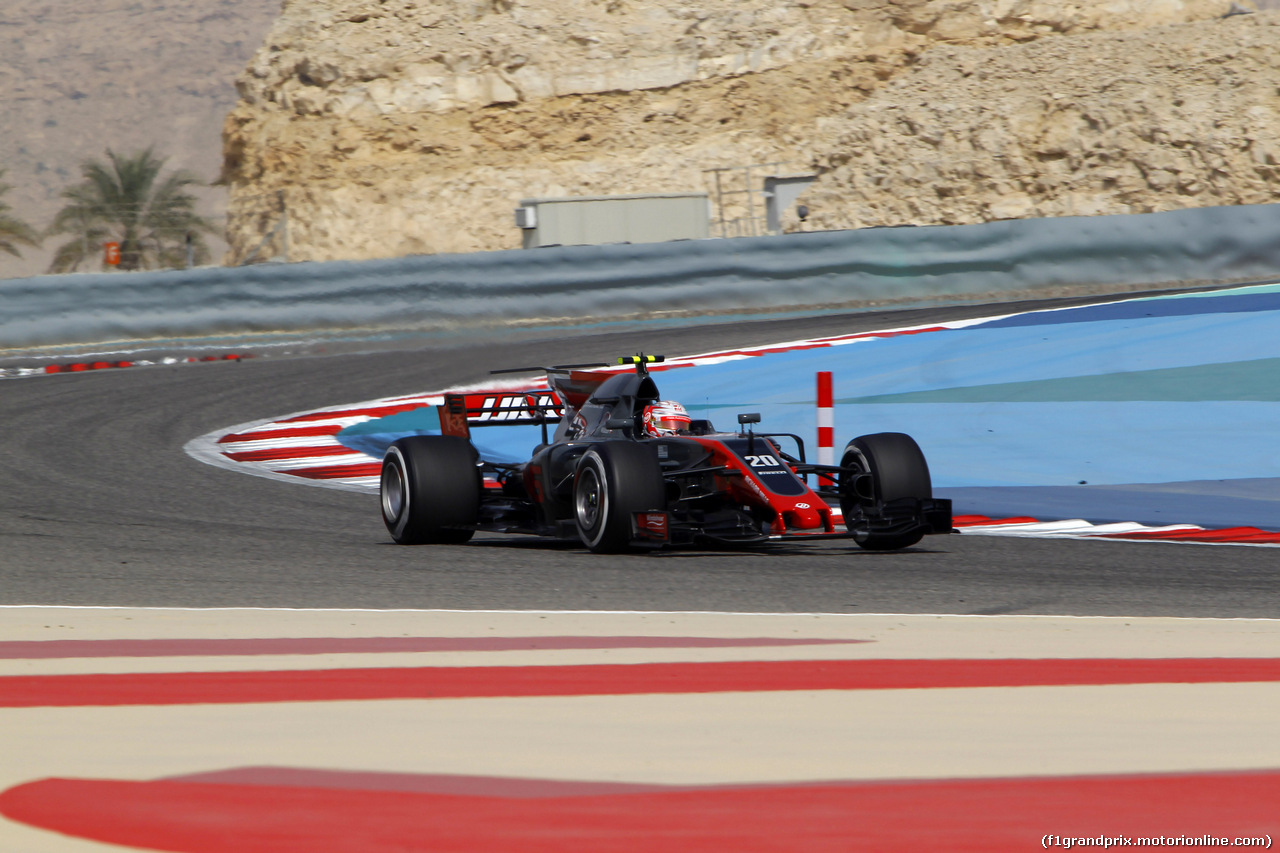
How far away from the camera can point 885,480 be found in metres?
7.55

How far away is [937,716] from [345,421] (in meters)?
10.9

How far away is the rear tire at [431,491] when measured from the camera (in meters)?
8.20

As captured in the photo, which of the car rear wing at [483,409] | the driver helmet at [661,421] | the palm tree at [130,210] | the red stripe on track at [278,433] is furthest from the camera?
the palm tree at [130,210]

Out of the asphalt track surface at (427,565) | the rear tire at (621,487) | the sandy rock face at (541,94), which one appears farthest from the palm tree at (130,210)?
the rear tire at (621,487)

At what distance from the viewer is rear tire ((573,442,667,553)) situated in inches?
289

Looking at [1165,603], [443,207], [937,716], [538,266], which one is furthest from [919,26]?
[937,716]

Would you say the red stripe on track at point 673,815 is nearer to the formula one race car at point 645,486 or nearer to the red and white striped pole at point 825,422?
the formula one race car at point 645,486

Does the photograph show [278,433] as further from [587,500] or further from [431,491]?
[587,500]

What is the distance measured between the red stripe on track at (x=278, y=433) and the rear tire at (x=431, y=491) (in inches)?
194

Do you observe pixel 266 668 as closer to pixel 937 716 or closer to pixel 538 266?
pixel 937 716

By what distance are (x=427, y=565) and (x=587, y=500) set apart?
0.88 m

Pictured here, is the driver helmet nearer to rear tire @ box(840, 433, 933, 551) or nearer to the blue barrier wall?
rear tire @ box(840, 433, 933, 551)

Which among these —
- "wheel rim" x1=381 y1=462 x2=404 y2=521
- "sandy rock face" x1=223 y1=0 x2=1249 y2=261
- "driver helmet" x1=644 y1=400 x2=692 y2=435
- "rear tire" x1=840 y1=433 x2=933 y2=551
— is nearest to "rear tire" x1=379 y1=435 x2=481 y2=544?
"wheel rim" x1=381 y1=462 x2=404 y2=521

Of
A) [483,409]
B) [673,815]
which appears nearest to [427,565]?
[483,409]
